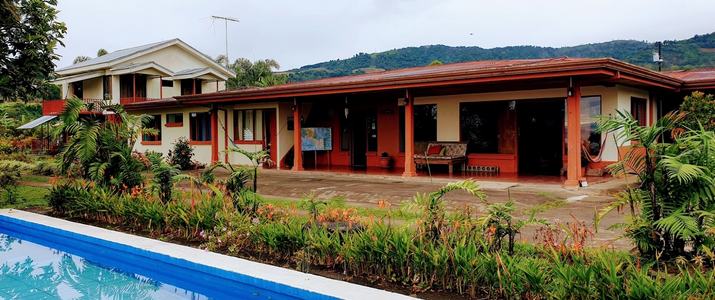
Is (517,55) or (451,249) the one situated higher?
(517,55)

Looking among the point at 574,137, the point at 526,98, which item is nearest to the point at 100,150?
the point at 574,137

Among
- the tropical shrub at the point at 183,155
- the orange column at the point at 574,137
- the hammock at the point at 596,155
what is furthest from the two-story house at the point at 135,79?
the orange column at the point at 574,137

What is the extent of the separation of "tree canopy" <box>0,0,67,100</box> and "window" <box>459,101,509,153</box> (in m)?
10.5

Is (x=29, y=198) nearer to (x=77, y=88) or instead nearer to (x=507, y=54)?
(x=77, y=88)

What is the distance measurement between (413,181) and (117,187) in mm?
7215

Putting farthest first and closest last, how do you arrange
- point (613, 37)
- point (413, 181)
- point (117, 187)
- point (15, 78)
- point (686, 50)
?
point (613, 37) < point (686, 50) < point (413, 181) < point (15, 78) < point (117, 187)

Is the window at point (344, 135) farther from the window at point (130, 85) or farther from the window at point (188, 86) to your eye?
the window at point (130, 85)

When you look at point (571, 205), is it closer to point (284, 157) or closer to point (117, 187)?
point (117, 187)

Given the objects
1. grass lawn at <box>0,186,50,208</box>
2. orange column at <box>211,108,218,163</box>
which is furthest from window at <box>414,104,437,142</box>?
grass lawn at <box>0,186,50,208</box>

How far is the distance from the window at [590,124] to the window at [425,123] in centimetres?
421

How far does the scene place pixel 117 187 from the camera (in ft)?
29.4

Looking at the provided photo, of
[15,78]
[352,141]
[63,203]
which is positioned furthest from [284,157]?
[63,203]

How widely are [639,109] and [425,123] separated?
590 centimetres

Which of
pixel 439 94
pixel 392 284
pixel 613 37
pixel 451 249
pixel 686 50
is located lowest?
pixel 392 284
